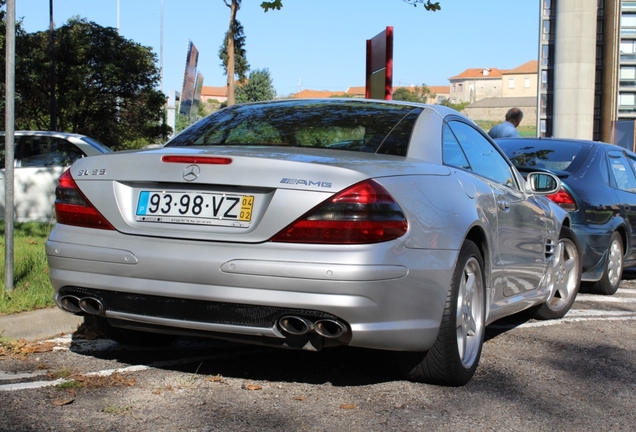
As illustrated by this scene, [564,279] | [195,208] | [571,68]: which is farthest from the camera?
[571,68]

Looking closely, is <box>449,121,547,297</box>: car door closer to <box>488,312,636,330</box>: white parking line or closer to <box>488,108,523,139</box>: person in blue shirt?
<box>488,312,636,330</box>: white parking line

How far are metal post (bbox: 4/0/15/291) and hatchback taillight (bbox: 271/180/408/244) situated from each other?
9.16 feet

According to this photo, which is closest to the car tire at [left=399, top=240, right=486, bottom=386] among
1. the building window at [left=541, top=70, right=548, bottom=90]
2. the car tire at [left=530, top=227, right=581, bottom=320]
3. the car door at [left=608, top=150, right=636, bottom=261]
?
the car tire at [left=530, top=227, right=581, bottom=320]

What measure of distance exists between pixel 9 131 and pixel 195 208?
2.49 m

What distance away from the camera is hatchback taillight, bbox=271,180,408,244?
3520 millimetres

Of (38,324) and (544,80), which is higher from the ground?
(544,80)

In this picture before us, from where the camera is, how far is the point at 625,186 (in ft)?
28.7

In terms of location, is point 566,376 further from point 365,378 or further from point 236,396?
point 236,396

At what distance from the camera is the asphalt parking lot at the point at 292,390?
11.6 feet

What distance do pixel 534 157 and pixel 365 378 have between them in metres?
4.62

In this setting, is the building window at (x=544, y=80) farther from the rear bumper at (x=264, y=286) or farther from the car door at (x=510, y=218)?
the rear bumper at (x=264, y=286)

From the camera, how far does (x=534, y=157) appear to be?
27.2ft

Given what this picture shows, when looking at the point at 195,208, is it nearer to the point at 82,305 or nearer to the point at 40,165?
Answer: the point at 82,305

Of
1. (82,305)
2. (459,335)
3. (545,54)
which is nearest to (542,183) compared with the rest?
(459,335)
